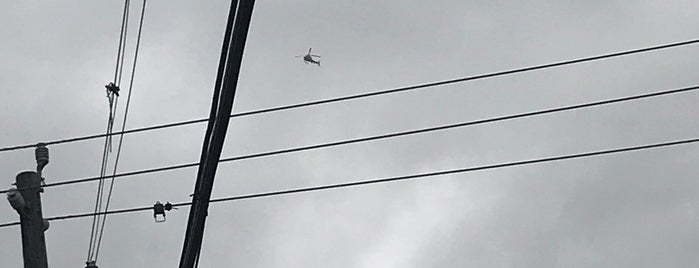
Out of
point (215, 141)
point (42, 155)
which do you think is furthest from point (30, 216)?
point (215, 141)

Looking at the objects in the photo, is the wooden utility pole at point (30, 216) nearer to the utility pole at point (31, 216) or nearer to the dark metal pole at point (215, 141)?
the utility pole at point (31, 216)

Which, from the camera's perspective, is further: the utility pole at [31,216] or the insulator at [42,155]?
the insulator at [42,155]

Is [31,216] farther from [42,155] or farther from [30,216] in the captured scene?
[42,155]

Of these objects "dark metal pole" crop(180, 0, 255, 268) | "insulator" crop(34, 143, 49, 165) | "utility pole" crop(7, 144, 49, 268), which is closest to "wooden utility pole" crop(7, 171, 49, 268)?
"utility pole" crop(7, 144, 49, 268)

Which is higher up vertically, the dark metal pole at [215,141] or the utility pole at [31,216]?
the utility pole at [31,216]

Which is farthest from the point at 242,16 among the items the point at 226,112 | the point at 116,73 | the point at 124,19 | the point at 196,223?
the point at 116,73

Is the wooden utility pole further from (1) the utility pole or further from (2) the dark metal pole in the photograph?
(2) the dark metal pole

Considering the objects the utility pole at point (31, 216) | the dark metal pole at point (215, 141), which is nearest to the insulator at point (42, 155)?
the utility pole at point (31, 216)
